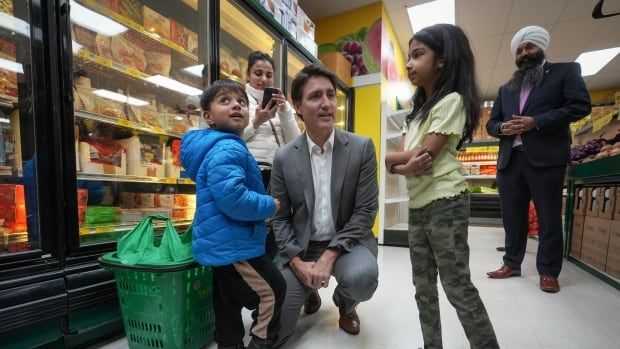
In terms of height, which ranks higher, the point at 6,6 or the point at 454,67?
the point at 6,6

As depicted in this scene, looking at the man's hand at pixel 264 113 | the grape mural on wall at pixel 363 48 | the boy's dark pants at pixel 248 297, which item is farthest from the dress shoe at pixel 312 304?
the grape mural on wall at pixel 363 48

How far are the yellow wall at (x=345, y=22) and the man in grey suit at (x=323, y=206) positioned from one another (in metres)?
3.21

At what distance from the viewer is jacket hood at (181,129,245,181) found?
111cm

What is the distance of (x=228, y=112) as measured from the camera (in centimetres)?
117

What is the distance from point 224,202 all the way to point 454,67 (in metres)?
0.90

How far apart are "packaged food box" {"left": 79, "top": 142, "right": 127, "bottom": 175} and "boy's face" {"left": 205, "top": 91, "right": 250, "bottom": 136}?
0.83 m

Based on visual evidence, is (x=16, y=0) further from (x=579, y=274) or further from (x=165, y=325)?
(x=579, y=274)

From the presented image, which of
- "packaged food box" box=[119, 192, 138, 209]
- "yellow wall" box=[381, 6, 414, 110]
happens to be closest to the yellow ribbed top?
"packaged food box" box=[119, 192, 138, 209]

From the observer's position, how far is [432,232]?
3.18 ft

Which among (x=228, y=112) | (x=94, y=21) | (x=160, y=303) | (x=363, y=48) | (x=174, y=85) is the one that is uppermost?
(x=363, y=48)

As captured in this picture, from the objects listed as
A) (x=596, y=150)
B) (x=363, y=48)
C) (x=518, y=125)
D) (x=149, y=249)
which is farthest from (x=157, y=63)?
(x=596, y=150)

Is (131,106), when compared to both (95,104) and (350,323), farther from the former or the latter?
(350,323)

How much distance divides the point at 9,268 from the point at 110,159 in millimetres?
760

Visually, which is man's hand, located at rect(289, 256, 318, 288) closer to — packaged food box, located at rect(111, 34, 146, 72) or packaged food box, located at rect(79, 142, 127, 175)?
packaged food box, located at rect(79, 142, 127, 175)
